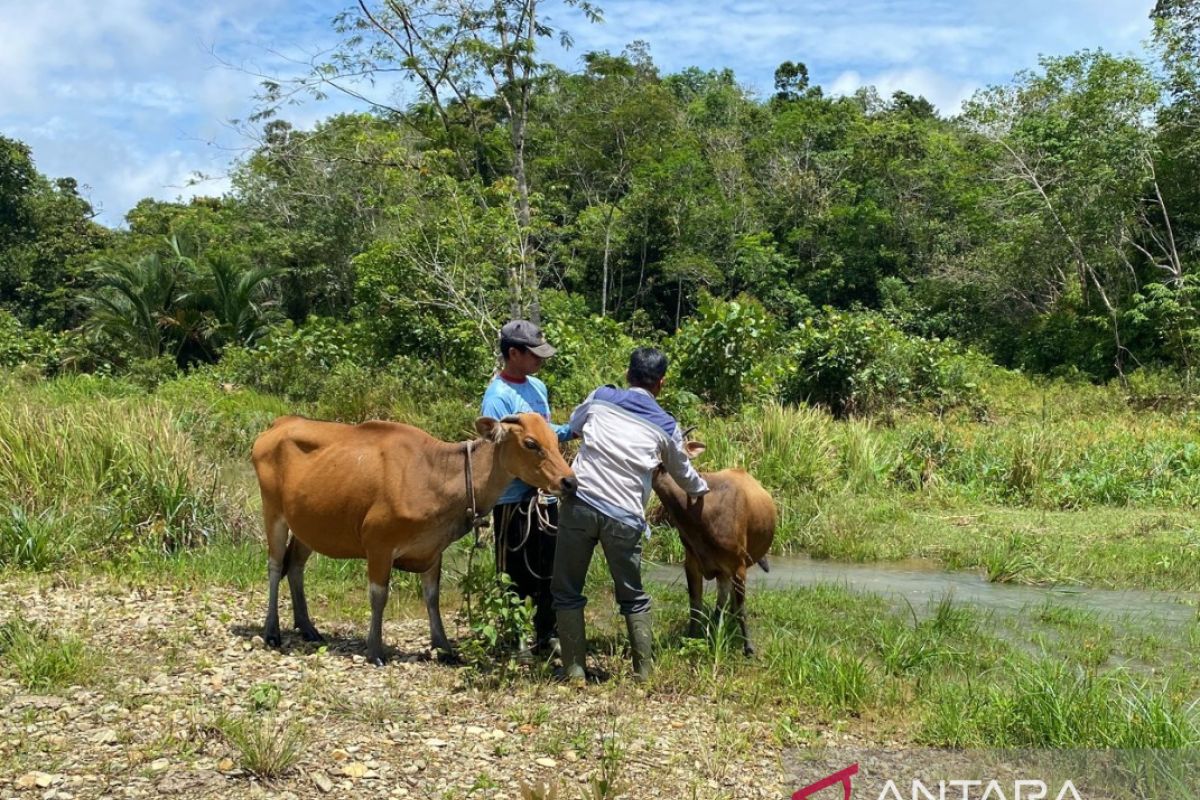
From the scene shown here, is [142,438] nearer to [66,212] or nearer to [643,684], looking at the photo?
[643,684]

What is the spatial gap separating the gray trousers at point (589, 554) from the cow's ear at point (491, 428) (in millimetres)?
549

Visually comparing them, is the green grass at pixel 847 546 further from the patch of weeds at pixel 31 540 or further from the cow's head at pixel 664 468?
the cow's head at pixel 664 468

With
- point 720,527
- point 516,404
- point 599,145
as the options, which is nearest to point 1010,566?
point 720,527

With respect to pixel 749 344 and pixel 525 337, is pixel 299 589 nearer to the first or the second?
pixel 525 337

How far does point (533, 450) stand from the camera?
18.2 ft

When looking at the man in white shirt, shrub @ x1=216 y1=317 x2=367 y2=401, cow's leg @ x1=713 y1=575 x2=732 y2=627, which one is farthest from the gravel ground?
shrub @ x1=216 y1=317 x2=367 y2=401

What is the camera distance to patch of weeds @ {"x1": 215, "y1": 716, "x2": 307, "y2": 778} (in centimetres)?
420

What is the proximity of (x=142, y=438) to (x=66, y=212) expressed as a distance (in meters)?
33.4

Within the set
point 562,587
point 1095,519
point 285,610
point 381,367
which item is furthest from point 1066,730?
point 381,367

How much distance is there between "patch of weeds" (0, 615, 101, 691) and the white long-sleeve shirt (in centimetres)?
297

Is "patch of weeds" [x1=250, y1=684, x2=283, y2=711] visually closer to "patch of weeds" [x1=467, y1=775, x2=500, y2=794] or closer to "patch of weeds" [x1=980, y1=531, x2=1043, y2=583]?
"patch of weeds" [x1=467, y1=775, x2=500, y2=794]

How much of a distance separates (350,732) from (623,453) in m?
2.01

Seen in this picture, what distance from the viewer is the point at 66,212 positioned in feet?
123

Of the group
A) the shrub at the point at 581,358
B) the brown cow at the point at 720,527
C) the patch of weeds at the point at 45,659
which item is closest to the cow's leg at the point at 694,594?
the brown cow at the point at 720,527
